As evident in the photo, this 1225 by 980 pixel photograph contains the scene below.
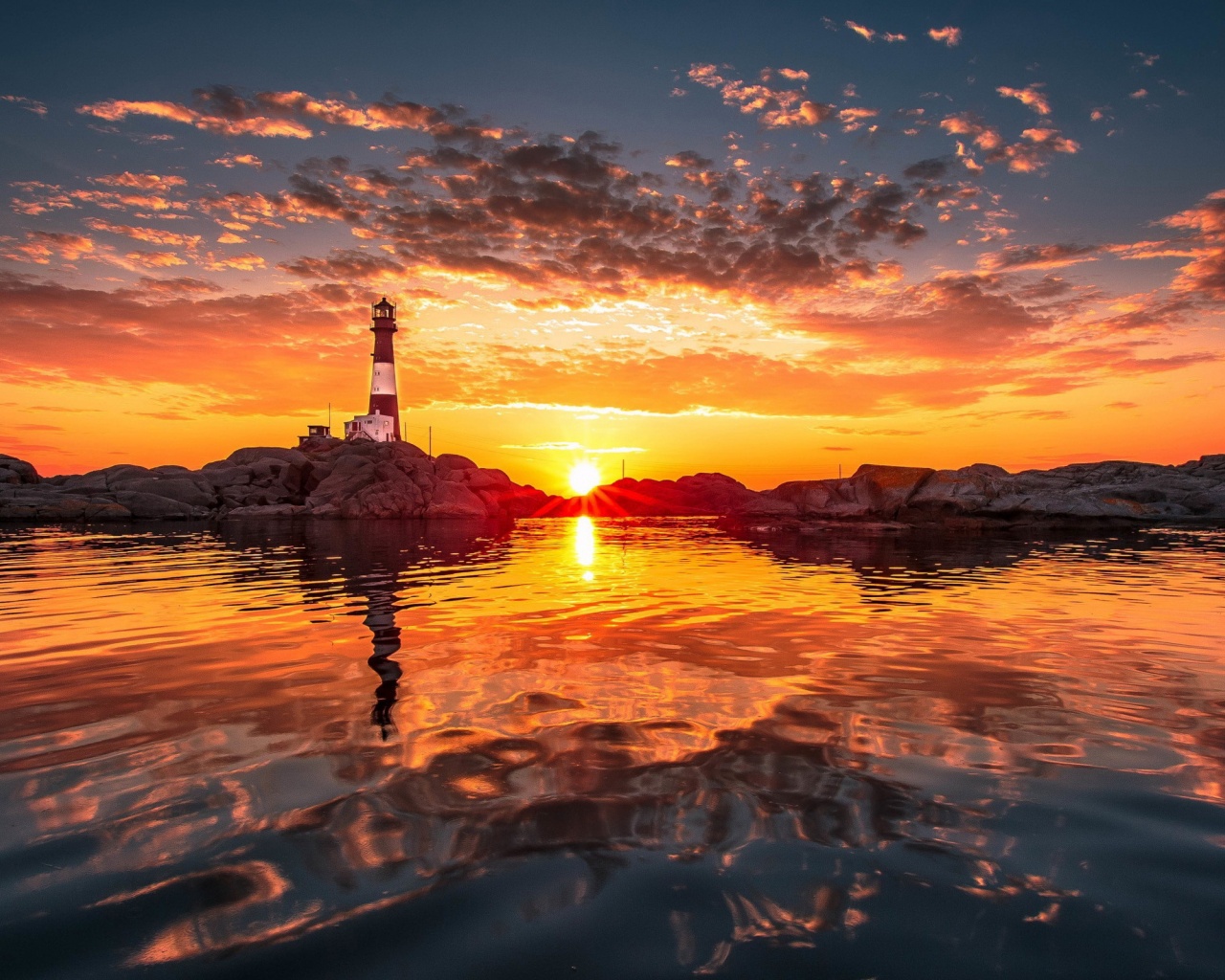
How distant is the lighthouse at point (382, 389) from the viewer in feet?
238

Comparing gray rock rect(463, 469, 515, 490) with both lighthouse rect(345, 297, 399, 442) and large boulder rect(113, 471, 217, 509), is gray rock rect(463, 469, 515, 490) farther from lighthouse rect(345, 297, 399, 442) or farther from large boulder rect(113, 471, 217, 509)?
large boulder rect(113, 471, 217, 509)

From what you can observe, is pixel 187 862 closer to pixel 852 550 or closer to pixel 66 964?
pixel 66 964

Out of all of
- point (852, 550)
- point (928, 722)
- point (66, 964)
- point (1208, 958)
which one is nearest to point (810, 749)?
point (928, 722)

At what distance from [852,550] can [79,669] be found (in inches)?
1033

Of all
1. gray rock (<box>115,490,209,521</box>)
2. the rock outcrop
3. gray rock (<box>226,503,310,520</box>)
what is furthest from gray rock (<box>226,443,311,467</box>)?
the rock outcrop

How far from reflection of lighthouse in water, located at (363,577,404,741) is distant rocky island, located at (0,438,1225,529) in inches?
1570

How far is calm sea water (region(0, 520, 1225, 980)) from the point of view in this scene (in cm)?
261

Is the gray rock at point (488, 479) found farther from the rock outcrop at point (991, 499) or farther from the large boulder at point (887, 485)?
the large boulder at point (887, 485)

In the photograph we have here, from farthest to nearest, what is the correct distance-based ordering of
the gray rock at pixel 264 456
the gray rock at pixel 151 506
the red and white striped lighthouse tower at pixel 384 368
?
1. the red and white striped lighthouse tower at pixel 384 368
2. the gray rock at pixel 264 456
3. the gray rock at pixel 151 506

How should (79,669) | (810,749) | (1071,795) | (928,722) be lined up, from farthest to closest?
(79,669)
(928,722)
(810,749)
(1071,795)

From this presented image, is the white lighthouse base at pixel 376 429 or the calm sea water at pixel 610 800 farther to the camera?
the white lighthouse base at pixel 376 429

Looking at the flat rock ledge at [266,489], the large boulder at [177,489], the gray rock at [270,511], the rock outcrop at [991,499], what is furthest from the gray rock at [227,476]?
the rock outcrop at [991,499]

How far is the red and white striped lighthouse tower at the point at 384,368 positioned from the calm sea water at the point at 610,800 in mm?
68867

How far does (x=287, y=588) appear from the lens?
13969 millimetres
